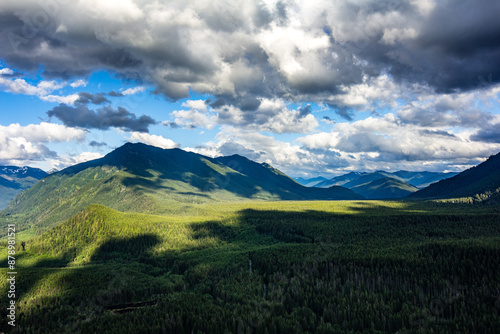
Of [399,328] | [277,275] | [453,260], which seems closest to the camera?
[399,328]

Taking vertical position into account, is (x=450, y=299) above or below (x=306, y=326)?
above

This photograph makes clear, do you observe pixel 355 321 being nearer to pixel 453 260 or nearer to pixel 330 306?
pixel 330 306

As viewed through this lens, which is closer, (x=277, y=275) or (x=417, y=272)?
(x=417, y=272)

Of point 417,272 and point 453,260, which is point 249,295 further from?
point 453,260

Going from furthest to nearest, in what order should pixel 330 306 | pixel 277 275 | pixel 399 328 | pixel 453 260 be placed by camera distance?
1. pixel 277 275
2. pixel 453 260
3. pixel 330 306
4. pixel 399 328

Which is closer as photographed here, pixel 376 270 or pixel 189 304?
pixel 189 304

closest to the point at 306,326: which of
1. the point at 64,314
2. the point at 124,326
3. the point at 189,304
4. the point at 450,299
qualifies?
the point at 189,304

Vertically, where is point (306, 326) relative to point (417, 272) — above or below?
below

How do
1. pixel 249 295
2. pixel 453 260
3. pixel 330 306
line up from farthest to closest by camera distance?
pixel 453 260 → pixel 249 295 → pixel 330 306

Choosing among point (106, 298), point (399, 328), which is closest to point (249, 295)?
point (399, 328)
